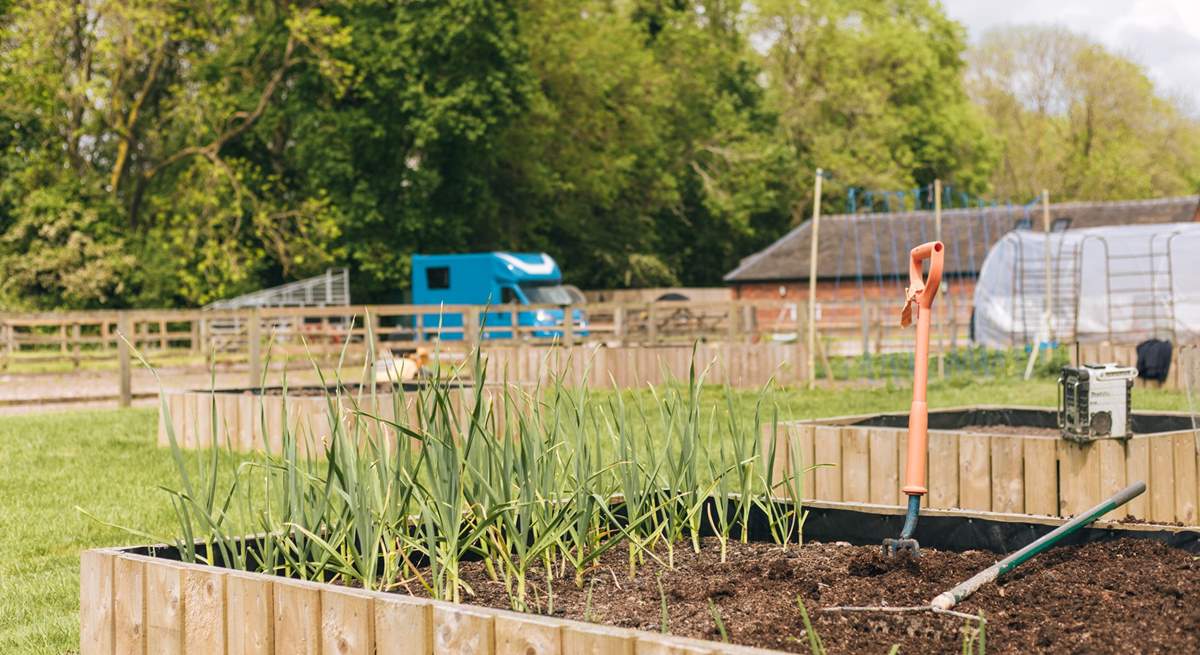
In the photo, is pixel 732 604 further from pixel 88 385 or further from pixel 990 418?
pixel 88 385

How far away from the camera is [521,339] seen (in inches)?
966

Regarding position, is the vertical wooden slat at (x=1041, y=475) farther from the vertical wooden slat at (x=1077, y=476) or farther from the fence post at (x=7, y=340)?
the fence post at (x=7, y=340)

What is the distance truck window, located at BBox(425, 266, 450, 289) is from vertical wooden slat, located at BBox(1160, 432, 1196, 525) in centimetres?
3003

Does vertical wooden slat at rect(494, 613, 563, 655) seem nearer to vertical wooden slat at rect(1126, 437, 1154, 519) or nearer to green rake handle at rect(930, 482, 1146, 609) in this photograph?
green rake handle at rect(930, 482, 1146, 609)

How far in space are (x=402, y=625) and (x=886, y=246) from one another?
47.4 meters

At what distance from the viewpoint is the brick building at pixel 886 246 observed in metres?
46.6

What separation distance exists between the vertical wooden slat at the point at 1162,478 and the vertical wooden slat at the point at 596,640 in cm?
451

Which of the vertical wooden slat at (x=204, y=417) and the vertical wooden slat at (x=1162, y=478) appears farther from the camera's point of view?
the vertical wooden slat at (x=204, y=417)

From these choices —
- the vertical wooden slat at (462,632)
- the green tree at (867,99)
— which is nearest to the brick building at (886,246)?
the green tree at (867,99)

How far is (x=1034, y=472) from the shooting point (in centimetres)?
685

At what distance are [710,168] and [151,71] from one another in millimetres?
22866

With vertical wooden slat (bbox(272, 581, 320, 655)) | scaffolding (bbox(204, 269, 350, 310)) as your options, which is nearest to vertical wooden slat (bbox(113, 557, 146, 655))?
vertical wooden slat (bbox(272, 581, 320, 655))

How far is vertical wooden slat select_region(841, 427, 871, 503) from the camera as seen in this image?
7.32m

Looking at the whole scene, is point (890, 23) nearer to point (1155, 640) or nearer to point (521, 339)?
point (521, 339)
